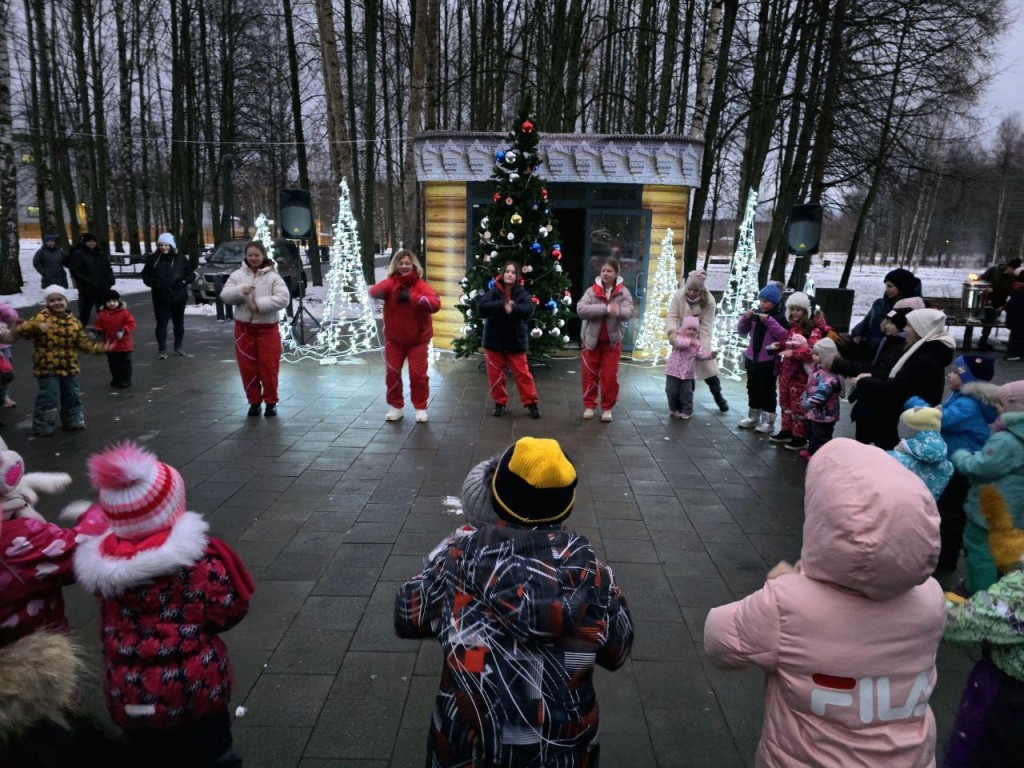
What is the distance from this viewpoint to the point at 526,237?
34.5 feet

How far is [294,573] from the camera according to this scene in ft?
13.7

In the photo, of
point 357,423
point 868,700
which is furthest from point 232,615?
point 357,423

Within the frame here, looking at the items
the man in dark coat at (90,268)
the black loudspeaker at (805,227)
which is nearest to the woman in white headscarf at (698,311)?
the black loudspeaker at (805,227)

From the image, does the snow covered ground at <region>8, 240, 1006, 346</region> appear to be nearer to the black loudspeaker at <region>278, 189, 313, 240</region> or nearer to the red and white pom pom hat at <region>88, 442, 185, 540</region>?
the black loudspeaker at <region>278, 189, 313, 240</region>

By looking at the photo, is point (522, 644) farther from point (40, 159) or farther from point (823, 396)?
point (40, 159)

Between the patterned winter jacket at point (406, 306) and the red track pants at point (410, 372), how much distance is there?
8cm

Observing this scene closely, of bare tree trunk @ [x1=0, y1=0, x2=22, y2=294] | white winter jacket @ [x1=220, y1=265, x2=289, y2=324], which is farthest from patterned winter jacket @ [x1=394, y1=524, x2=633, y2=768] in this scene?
bare tree trunk @ [x1=0, y1=0, x2=22, y2=294]

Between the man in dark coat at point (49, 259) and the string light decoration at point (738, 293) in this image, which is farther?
the man in dark coat at point (49, 259)

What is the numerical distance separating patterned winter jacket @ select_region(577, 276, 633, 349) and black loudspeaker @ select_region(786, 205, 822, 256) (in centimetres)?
427

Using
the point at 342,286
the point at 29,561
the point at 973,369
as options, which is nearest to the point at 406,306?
the point at 342,286

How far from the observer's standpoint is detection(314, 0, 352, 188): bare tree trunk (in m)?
14.5

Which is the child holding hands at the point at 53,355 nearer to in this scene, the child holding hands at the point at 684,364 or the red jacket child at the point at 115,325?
the red jacket child at the point at 115,325

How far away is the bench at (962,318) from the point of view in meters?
14.4

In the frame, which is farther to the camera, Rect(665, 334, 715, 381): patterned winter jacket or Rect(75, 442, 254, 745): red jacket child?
Rect(665, 334, 715, 381): patterned winter jacket
